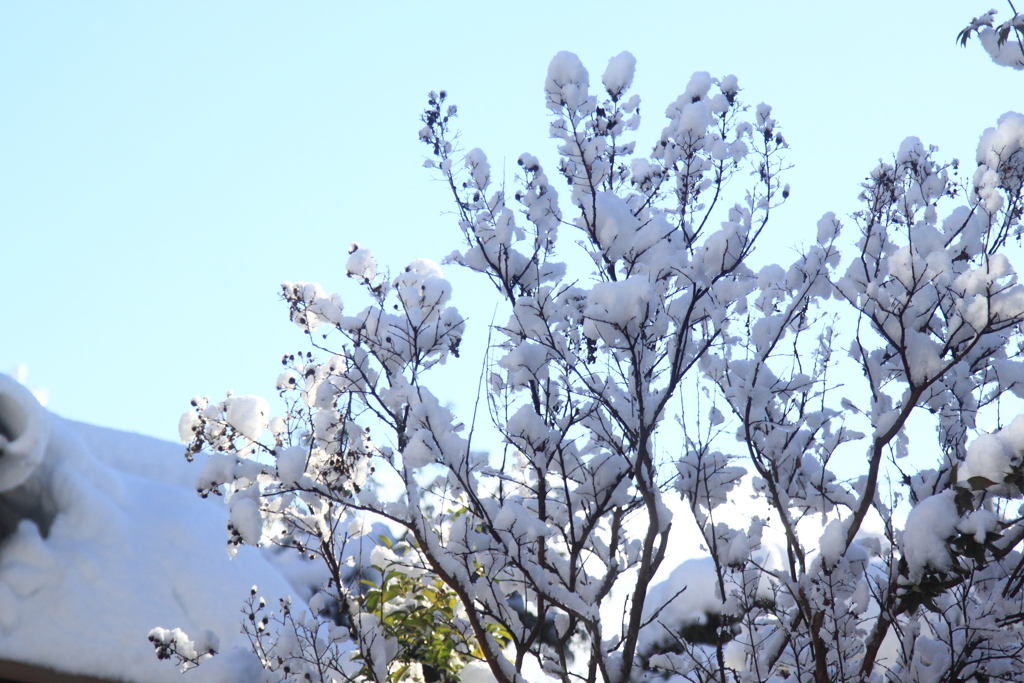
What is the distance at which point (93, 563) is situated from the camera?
455 centimetres

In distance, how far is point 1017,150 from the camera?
2.87 m

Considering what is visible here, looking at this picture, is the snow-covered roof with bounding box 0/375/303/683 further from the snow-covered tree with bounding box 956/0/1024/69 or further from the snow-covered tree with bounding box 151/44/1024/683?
the snow-covered tree with bounding box 956/0/1024/69

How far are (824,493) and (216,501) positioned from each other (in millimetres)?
4653

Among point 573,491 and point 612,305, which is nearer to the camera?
point 612,305

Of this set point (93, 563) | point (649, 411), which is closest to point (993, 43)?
point (649, 411)

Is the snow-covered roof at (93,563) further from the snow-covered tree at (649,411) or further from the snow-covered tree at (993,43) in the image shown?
the snow-covered tree at (993,43)

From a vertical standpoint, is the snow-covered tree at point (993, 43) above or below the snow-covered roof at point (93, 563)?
above

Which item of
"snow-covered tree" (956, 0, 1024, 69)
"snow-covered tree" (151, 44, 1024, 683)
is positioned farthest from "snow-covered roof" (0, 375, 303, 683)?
"snow-covered tree" (956, 0, 1024, 69)

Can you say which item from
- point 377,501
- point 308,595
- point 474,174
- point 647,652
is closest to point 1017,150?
point 474,174

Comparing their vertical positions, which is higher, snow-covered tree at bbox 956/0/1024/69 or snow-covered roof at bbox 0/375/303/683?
snow-covered tree at bbox 956/0/1024/69

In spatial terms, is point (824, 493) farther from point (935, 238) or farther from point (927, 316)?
point (935, 238)

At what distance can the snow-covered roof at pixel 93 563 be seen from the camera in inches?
165

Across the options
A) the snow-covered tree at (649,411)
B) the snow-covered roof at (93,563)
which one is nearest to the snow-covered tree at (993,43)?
the snow-covered tree at (649,411)

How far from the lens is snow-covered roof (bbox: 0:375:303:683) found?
13.8ft
